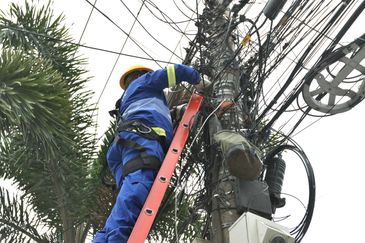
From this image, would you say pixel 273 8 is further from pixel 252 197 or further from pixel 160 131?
pixel 252 197

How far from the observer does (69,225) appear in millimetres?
A: 5852

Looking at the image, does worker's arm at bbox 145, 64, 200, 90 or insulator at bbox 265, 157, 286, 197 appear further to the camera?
worker's arm at bbox 145, 64, 200, 90

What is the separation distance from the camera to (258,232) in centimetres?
326

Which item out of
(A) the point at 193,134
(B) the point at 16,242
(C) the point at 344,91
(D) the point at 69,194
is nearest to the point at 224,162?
(A) the point at 193,134

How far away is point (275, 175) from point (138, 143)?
97 cm

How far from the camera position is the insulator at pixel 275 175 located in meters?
4.11

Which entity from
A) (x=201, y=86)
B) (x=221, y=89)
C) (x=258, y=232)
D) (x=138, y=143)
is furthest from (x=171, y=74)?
(x=258, y=232)

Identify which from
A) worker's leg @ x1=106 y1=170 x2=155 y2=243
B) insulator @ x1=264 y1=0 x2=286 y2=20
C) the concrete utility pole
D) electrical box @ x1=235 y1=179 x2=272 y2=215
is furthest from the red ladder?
insulator @ x1=264 y1=0 x2=286 y2=20

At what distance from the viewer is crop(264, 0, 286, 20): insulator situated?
4105 millimetres

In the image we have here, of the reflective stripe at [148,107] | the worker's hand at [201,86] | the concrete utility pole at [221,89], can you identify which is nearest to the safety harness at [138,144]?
the reflective stripe at [148,107]

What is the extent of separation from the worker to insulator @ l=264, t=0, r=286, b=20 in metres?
0.69

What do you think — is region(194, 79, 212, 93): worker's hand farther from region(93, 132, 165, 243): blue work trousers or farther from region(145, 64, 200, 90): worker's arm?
region(93, 132, 165, 243): blue work trousers

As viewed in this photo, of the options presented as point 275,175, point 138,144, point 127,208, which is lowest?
point 127,208

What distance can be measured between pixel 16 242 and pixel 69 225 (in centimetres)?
61
